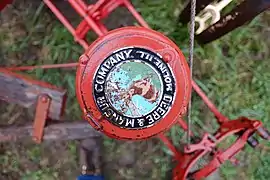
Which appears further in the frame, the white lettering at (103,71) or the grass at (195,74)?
the grass at (195,74)

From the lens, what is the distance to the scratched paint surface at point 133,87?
1410 mm

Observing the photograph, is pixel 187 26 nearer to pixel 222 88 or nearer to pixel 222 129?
pixel 222 88

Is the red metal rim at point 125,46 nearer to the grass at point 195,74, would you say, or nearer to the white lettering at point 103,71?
the white lettering at point 103,71

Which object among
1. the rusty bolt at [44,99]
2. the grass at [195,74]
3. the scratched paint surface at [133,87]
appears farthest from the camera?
the grass at [195,74]

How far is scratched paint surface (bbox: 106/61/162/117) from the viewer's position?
4.63 ft

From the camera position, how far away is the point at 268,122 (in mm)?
2172

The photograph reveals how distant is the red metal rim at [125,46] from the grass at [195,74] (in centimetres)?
68

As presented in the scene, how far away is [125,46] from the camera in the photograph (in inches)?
55.7

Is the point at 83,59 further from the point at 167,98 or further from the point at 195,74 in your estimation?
the point at 195,74

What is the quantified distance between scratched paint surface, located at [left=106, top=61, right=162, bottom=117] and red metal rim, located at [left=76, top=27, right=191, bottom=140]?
0.04 meters

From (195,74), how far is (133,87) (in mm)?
790

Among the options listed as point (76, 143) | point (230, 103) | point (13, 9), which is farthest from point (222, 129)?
point (13, 9)

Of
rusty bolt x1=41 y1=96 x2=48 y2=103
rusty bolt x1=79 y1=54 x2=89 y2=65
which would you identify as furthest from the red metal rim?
rusty bolt x1=41 y1=96 x2=48 y2=103

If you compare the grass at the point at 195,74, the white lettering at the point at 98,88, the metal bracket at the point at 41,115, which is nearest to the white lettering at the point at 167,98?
the white lettering at the point at 98,88
